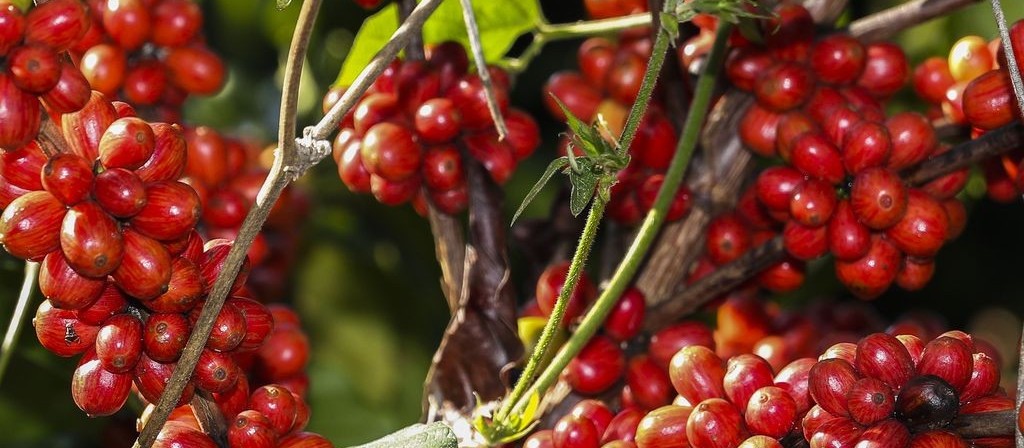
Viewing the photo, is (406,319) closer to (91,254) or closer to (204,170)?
(204,170)

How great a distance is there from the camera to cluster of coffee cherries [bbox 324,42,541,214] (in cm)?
103

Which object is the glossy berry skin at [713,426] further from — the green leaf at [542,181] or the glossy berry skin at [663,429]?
the green leaf at [542,181]

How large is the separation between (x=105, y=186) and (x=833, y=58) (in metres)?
0.66

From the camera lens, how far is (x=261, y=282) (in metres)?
1.42

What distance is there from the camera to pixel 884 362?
795 millimetres

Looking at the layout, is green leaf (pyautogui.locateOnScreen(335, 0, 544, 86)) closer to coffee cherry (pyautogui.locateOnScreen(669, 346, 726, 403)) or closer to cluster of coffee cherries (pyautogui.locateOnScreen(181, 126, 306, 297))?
cluster of coffee cherries (pyautogui.locateOnScreen(181, 126, 306, 297))

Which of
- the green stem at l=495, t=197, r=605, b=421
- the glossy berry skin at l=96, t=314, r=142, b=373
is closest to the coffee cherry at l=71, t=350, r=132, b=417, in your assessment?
the glossy berry skin at l=96, t=314, r=142, b=373

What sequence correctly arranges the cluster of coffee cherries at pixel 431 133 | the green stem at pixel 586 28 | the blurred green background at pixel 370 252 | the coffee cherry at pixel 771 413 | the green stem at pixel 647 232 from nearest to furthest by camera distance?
the coffee cherry at pixel 771 413
the green stem at pixel 647 232
the cluster of coffee cherries at pixel 431 133
the green stem at pixel 586 28
the blurred green background at pixel 370 252

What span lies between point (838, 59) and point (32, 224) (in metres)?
0.70

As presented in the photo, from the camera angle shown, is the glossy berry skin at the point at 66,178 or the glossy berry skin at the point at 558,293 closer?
the glossy berry skin at the point at 66,178

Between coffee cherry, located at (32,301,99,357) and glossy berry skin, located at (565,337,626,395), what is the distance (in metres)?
0.43

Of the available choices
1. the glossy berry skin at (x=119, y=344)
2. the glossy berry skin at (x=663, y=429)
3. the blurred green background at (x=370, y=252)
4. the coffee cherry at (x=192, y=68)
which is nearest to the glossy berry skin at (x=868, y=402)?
the glossy berry skin at (x=663, y=429)

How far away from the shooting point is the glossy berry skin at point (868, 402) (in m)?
0.77

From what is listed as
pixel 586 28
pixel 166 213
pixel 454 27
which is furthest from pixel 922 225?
pixel 166 213
